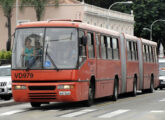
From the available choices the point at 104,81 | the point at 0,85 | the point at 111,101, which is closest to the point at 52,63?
the point at 104,81

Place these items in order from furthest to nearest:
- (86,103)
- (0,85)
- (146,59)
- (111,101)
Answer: (146,59)
(0,85)
(111,101)
(86,103)

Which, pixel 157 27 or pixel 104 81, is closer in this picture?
pixel 104 81

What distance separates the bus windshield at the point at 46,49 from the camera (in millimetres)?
22250

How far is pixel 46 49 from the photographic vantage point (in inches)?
882

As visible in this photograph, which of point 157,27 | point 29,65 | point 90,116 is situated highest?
point 157,27

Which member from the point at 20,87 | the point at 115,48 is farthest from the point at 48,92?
the point at 115,48

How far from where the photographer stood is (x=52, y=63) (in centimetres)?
2222

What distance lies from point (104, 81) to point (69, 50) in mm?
4068

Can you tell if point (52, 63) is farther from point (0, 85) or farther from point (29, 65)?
point (0, 85)

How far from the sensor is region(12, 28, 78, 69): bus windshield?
2225cm

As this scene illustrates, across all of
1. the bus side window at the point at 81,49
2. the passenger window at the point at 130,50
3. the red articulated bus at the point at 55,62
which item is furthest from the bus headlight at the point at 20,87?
the passenger window at the point at 130,50

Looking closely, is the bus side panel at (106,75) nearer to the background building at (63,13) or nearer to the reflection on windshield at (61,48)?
the reflection on windshield at (61,48)

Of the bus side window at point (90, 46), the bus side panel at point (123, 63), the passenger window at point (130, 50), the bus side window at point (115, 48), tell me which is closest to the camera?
the bus side window at point (90, 46)

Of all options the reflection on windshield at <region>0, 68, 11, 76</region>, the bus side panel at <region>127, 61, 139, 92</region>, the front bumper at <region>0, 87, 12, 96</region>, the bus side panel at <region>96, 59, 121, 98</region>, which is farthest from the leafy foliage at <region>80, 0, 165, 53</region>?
the bus side panel at <region>96, 59, 121, 98</region>
